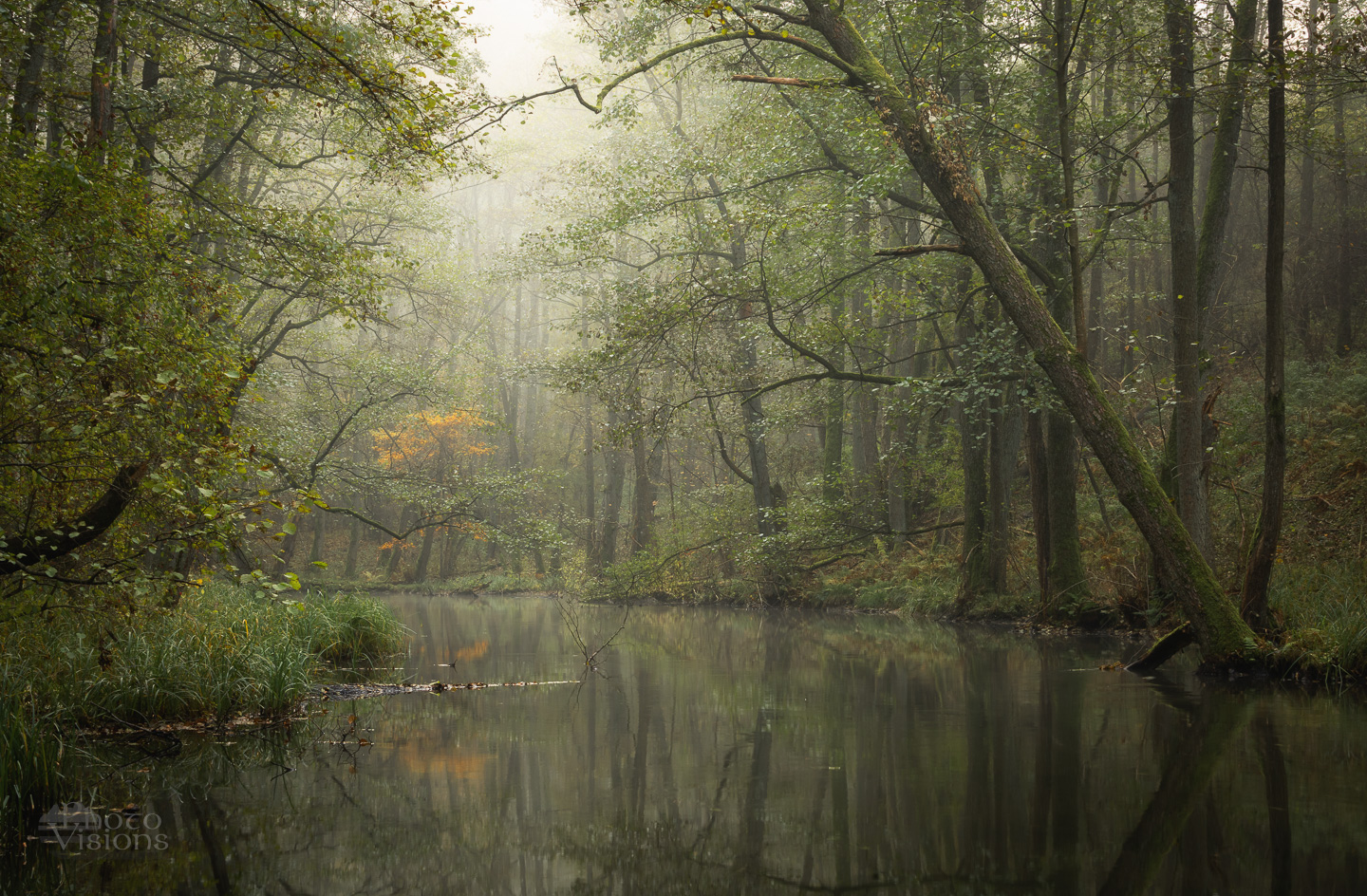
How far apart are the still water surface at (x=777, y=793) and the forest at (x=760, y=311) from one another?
97cm

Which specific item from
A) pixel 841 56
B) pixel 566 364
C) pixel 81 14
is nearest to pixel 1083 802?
pixel 841 56

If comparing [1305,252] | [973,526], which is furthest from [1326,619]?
[1305,252]

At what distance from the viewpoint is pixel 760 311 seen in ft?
40.3

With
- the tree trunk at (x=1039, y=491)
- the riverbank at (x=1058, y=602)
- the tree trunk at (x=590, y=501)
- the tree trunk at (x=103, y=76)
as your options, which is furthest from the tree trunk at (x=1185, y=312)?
the tree trunk at (x=590, y=501)

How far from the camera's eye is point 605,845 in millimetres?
4102

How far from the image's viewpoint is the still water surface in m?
3.65

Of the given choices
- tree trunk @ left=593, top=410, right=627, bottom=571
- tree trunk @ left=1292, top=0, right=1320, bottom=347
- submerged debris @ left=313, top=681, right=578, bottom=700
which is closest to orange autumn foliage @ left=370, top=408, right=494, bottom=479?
tree trunk @ left=593, top=410, right=627, bottom=571

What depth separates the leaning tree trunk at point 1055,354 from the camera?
7684 mm

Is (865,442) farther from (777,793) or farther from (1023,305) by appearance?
(777,793)

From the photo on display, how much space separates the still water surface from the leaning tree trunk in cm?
70

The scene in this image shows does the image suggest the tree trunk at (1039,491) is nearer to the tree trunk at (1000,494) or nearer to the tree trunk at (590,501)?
the tree trunk at (1000,494)

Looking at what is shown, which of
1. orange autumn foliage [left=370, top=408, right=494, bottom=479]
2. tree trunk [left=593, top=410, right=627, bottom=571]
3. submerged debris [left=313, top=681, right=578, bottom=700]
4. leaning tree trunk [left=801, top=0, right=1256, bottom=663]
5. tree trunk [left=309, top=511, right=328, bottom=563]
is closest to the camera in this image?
leaning tree trunk [left=801, top=0, right=1256, bottom=663]

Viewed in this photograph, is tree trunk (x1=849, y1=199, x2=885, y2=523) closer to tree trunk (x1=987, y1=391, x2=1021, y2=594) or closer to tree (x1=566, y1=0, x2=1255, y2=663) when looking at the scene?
tree trunk (x1=987, y1=391, x2=1021, y2=594)

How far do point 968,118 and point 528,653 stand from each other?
8.44 meters
